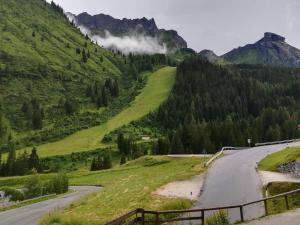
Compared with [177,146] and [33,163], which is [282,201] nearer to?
[177,146]

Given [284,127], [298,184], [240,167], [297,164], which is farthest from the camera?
[284,127]

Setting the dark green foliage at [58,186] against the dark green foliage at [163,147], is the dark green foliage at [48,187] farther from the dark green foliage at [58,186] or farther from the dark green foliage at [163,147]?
the dark green foliage at [163,147]

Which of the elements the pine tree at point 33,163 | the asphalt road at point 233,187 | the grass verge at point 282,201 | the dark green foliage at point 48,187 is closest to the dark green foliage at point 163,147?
the pine tree at point 33,163

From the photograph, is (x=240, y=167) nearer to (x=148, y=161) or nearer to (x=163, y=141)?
(x=148, y=161)

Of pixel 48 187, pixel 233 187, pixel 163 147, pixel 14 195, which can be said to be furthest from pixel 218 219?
pixel 163 147

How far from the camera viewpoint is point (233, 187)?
48.0m

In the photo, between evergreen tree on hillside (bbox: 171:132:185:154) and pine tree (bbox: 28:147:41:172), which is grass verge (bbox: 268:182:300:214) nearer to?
evergreen tree on hillside (bbox: 171:132:185:154)

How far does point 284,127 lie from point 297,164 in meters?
117

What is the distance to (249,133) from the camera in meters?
160

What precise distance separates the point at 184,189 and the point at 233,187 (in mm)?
5149

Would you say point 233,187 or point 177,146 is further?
point 177,146

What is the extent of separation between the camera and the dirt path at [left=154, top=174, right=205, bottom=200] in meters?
45.0

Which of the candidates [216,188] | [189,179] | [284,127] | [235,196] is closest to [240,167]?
[189,179]

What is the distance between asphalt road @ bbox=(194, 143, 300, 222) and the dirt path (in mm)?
787
